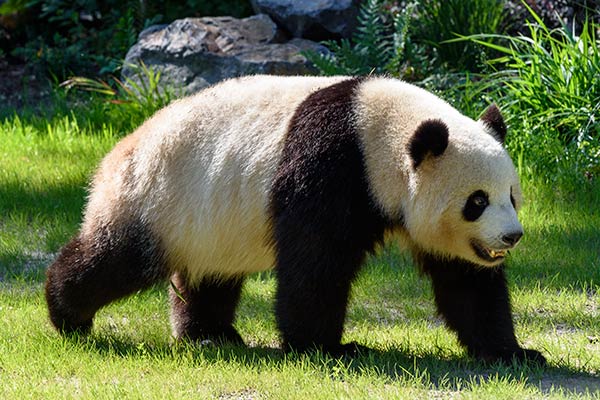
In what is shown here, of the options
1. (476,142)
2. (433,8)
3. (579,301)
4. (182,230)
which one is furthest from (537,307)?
(433,8)

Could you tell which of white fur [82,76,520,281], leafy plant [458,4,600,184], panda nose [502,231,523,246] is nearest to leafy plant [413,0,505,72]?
leafy plant [458,4,600,184]

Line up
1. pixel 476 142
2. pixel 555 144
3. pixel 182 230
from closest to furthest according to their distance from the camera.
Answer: pixel 476 142 → pixel 182 230 → pixel 555 144

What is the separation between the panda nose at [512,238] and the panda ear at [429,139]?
0.51 m

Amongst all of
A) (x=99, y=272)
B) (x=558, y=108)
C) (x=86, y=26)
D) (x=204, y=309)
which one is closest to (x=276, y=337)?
(x=204, y=309)

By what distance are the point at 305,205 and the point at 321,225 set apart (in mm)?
129

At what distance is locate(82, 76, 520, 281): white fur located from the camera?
5.35 metres

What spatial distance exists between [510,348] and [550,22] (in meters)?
6.25

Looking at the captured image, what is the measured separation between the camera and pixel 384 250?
6750 mm

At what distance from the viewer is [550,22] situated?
36.7 feet

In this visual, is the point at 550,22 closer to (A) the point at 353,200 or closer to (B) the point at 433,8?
(B) the point at 433,8

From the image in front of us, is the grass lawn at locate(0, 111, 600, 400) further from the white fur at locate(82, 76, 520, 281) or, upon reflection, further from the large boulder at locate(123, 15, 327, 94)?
the large boulder at locate(123, 15, 327, 94)

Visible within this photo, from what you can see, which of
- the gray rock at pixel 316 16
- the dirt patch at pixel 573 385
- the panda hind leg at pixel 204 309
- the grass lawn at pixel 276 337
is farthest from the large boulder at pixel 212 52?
the dirt patch at pixel 573 385

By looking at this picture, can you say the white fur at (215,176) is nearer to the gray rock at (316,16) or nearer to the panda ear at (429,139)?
the panda ear at (429,139)

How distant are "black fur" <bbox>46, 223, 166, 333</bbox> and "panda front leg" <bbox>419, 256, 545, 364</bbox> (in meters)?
1.48
